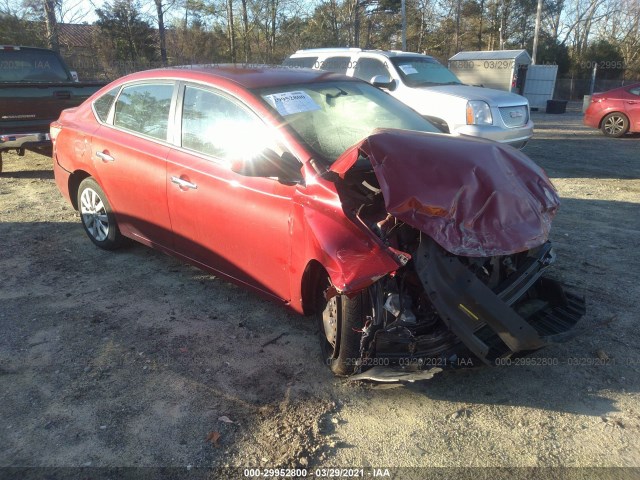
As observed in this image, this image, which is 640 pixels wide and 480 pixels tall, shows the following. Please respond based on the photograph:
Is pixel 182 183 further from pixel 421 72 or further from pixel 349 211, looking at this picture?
pixel 421 72

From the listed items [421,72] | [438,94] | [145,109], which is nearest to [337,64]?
[421,72]

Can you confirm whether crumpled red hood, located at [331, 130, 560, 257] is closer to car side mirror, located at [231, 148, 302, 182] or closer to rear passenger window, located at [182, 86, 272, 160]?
car side mirror, located at [231, 148, 302, 182]

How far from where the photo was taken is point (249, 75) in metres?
4.05

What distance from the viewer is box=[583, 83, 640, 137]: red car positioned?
13.1m

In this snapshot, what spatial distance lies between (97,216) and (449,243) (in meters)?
3.82

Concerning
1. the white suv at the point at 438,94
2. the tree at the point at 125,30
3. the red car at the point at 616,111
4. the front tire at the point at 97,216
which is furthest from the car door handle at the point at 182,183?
the tree at the point at 125,30

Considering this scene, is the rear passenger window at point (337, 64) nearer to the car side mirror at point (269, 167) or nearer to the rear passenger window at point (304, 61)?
the rear passenger window at point (304, 61)

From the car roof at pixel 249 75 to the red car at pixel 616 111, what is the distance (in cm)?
1164

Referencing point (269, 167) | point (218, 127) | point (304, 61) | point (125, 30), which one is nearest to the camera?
point (269, 167)

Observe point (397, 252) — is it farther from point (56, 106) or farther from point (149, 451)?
point (56, 106)

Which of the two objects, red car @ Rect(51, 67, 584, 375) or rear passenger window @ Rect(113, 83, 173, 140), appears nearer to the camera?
red car @ Rect(51, 67, 584, 375)

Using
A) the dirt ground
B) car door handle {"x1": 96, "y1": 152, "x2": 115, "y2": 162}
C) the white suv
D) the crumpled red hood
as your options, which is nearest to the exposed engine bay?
the crumpled red hood

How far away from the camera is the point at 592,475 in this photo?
98.9 inches

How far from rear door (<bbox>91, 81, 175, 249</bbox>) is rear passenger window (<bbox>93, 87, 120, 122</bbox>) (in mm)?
111
